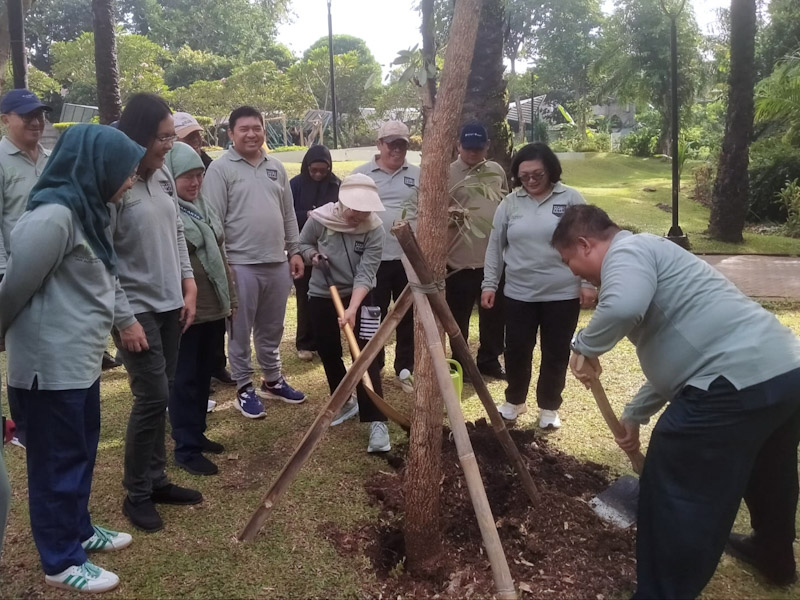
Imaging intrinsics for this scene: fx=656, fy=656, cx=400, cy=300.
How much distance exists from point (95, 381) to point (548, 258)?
105 inches

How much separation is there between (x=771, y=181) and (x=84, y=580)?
15.1m

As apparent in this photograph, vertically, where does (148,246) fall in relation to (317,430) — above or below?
above

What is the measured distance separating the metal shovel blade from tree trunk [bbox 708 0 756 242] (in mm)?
9113

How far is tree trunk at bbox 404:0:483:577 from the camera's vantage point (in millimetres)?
2709

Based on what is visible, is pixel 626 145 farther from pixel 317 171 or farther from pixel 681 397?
pixel 681 397

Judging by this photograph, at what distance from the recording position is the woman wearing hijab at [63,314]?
2307mm

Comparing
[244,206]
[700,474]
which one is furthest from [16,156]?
[700,474]

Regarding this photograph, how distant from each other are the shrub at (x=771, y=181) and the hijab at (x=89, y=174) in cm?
1436

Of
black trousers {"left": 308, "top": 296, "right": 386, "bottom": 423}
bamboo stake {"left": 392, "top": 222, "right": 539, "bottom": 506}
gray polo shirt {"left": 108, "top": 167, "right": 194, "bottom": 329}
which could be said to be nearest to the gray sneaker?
black trousers {"left": 308, "top": 296, "right": 386, "bottom": 423}

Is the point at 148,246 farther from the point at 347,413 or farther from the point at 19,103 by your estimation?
the point at 347,413

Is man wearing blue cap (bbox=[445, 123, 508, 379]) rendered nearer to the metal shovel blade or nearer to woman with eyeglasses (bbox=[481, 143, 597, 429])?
woman with eyeglasses (bbox=[481, 143, 597, 429])

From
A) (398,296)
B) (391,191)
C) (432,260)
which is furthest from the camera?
(391,191)

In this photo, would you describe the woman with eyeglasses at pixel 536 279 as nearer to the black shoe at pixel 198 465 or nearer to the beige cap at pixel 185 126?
the black shoe at pixel 198 465

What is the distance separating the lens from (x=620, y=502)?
10.8 feet
